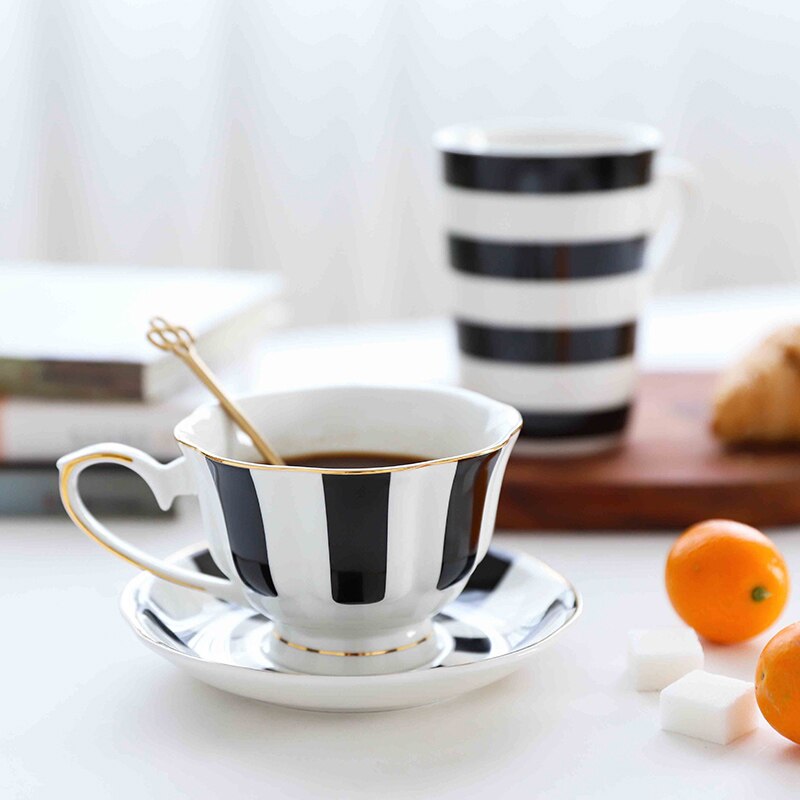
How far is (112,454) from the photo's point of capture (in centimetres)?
56

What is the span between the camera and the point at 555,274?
0.85m

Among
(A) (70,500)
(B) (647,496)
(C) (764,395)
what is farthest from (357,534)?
(C) (764,395)

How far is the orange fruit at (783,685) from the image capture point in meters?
0.49

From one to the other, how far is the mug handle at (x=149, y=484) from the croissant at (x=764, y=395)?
1.42 ft

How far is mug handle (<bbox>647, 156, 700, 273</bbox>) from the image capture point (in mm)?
925

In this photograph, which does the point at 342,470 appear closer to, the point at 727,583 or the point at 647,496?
the point at 727,583

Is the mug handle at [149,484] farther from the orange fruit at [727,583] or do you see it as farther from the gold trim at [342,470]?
the orange fruit at [727,583]

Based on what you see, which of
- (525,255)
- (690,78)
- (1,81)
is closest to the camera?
(525,255)

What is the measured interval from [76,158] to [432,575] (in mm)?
1715

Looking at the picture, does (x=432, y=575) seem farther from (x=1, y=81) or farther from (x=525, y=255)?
(x=1, y=81)

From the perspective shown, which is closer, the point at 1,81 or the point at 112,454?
the point at 112,454

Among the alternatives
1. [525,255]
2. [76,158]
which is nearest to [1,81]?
[76,158]

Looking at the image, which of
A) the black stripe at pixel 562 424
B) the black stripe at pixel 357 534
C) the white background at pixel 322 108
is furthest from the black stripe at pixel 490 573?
the white background at pixel 322 108

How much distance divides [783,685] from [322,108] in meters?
1.78
